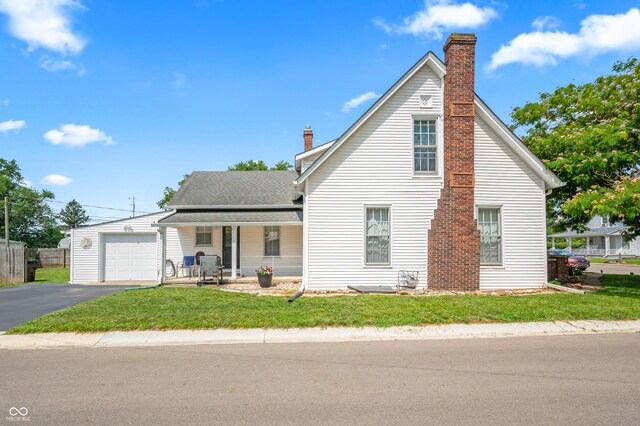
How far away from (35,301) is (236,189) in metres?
9.84

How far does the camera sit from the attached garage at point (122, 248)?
1861cm

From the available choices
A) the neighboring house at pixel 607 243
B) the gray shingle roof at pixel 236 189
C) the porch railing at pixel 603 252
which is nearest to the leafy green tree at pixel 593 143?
the gray shingle roof at pixel 236 189

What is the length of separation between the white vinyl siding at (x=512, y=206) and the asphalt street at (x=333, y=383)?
6.16m

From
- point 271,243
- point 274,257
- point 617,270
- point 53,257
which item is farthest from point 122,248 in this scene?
point 617,270

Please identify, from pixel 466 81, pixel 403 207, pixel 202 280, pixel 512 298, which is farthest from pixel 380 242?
pixel 202 280

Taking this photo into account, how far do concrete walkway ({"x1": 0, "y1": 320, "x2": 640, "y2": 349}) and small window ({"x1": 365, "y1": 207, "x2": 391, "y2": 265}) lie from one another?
507 centimetres

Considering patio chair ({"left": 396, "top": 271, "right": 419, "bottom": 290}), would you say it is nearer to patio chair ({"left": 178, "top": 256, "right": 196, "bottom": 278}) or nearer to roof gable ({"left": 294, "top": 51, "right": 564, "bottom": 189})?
roof gable ({"left": 294, "top": 51, "right": 564, "bottom": 189})

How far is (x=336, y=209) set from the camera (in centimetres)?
1343

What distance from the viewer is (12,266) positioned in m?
19.6

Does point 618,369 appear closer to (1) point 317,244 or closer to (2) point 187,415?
(2) point 187,415

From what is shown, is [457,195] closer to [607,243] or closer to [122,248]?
[122,248]

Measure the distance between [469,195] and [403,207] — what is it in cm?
218
